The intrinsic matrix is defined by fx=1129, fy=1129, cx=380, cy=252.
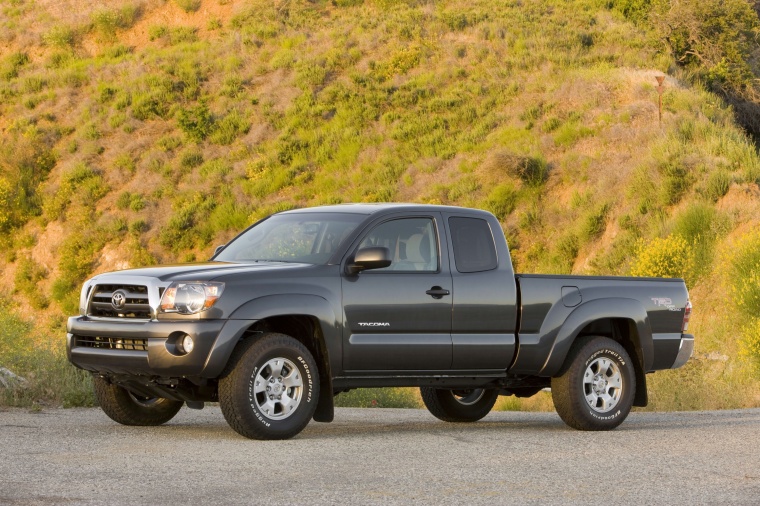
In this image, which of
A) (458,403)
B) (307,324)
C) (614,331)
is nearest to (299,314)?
(307,324)

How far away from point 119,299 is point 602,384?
15.8 ft

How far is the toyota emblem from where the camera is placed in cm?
931

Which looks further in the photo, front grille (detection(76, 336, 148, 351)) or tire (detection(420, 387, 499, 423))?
tire (detection(420, 387, 499, 423))

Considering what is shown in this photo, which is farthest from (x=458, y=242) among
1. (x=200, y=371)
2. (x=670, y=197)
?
(x=670, y=197)

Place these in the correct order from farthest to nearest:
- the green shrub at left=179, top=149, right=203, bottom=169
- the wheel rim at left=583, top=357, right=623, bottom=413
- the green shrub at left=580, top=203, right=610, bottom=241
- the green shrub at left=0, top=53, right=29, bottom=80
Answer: the green shrub at left=0, top=53, right=29, bottom=80 → the green shrub at left=179, top=149, right=203, bottom=169 → the green shrub at left=580, top=203, right=610, bottom=241 → the wheel rim at left=583, top=357, right=623, bottom=413

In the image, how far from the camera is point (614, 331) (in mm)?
11578

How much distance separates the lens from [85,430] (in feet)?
32.8

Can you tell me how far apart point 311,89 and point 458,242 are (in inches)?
1359

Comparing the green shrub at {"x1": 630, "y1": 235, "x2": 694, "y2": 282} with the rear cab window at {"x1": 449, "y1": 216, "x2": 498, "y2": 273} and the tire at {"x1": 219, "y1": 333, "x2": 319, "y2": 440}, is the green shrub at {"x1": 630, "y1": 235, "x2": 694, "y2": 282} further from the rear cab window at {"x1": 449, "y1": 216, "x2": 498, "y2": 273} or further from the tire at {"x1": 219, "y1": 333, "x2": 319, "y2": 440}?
the tire at {"x1": 219, "y1": 333, "x2": 319, "y2": 440}

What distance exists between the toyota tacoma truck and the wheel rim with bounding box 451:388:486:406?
1.98 feet

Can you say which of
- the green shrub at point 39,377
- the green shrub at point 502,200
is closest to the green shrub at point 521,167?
the green shrub at point 502,200

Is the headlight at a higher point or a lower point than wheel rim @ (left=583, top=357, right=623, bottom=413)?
higher

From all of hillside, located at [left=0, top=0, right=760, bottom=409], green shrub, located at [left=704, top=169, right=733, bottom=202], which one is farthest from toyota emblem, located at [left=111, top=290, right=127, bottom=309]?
green shrub, located at [left=704, top=169, right=733, bottom=202]

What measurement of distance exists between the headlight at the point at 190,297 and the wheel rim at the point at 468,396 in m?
3.94
